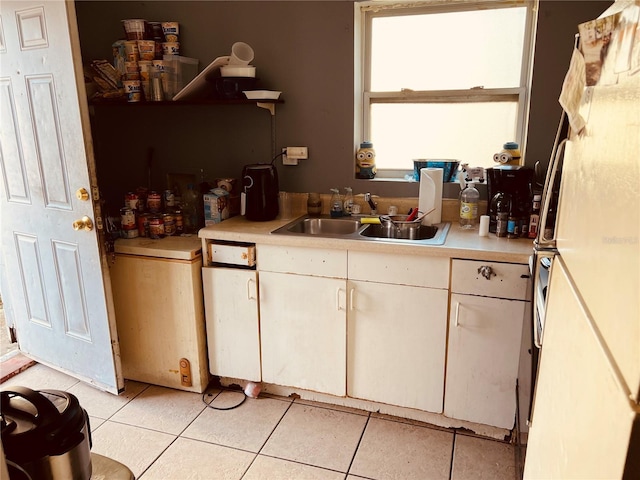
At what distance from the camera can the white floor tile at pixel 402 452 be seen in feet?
6.02

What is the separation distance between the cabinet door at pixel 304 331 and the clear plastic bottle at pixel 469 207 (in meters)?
0.69

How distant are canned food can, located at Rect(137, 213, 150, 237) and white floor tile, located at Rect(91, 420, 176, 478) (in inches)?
37.3

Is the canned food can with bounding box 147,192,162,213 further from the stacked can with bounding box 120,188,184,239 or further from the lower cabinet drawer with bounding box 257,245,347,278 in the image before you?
the lower cabinet drawer with bounding box 257,245,347,278

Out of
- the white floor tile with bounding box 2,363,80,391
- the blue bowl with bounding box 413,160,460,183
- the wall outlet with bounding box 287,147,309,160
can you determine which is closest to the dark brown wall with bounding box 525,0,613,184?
the blue bowl with bounding box 413,160,460,183

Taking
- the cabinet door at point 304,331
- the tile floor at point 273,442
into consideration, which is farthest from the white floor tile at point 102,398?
the cabinet door at point 304,331

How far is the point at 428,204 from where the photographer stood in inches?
89.8

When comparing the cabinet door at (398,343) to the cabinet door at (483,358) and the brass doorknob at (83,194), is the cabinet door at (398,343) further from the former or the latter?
the brass doorknob at (83,194)

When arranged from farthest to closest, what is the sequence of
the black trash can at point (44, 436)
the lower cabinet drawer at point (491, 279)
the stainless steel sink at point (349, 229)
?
the stainless steel sink at point (349, 229) < the lower cabinet drawer at point (491, 279) < the black trash can at point (44, 436)

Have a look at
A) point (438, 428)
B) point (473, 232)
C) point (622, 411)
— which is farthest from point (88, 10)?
point (622, 411)

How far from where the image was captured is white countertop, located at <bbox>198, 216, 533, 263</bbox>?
5.92 ft

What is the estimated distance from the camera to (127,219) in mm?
2398

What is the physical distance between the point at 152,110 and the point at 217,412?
5.94ft

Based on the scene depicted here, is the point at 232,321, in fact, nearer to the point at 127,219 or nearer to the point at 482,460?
the point at 127,219

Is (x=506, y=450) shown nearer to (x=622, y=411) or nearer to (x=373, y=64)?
(x=622, y=411)
